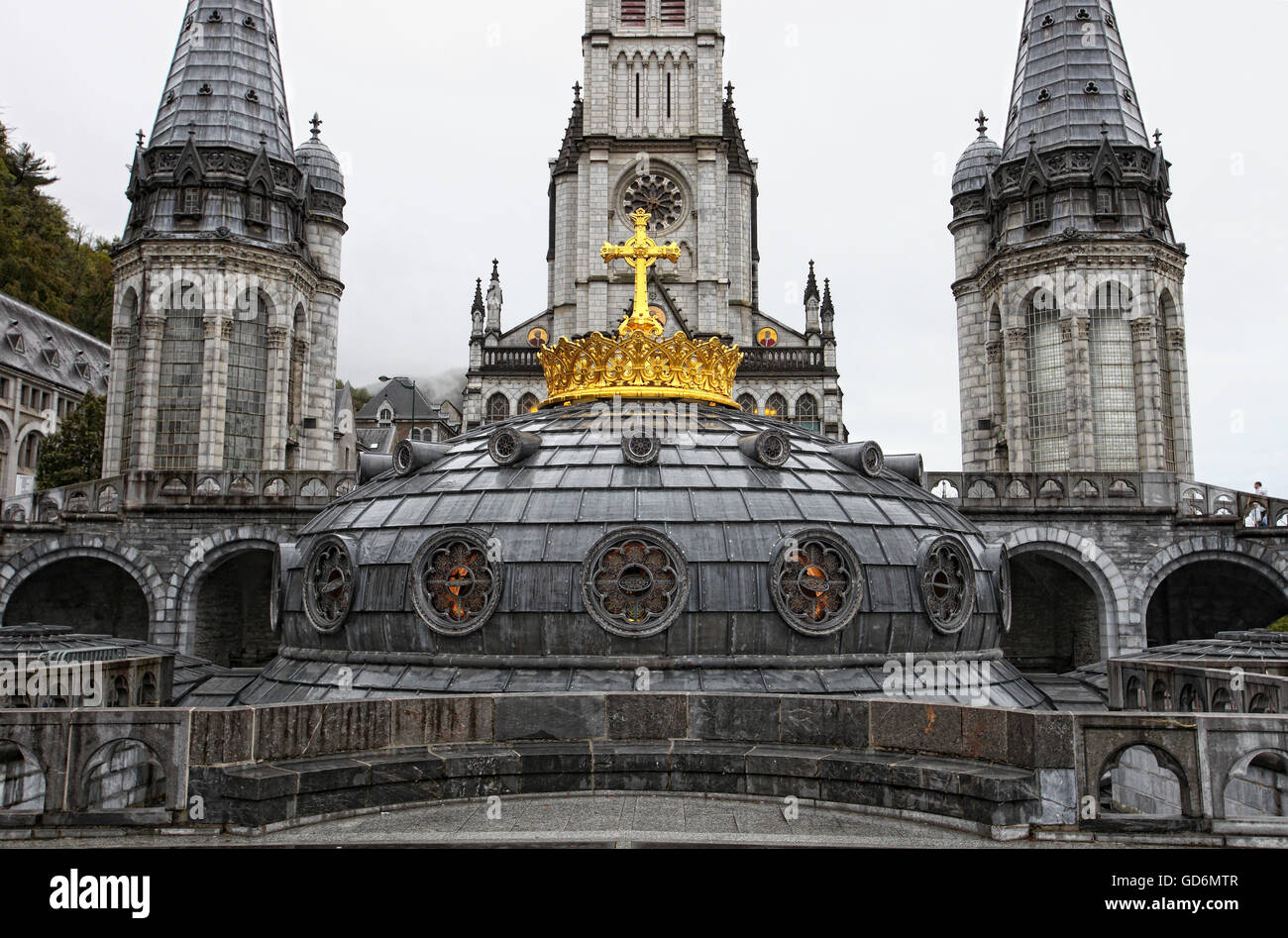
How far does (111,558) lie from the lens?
28.0 meters

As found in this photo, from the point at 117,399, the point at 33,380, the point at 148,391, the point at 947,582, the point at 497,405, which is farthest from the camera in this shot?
the point at 33,380

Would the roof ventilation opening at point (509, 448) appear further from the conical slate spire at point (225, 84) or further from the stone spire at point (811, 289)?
the stone spire at point (811, 289)

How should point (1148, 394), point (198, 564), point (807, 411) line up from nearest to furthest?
point (198, 564), point (1148, 394), point (807, 411)

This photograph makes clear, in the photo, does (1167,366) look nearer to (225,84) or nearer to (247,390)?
(247,390)

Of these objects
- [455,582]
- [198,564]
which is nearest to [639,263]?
[455,582]

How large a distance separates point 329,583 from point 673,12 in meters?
55.7

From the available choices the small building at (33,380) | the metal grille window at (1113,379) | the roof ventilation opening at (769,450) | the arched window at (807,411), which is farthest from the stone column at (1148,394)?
the small building at (33,380)

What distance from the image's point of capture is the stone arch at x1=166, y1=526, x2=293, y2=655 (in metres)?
28.0

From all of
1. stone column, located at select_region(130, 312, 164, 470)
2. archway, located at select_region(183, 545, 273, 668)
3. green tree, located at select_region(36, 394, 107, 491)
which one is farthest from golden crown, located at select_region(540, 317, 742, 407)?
green tree, located at select_region(36, 394, 107, 491)

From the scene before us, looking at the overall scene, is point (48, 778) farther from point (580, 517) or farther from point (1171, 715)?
point (1171, 715)

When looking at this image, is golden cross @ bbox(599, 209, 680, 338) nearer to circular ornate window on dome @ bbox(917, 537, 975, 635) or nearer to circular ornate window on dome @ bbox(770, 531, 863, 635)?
circular ornate window on dome @ bbox(770, 531, 863, 635)

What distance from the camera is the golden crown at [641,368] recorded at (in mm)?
13922

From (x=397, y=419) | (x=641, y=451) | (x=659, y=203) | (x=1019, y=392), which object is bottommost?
(x=641, y=451)
